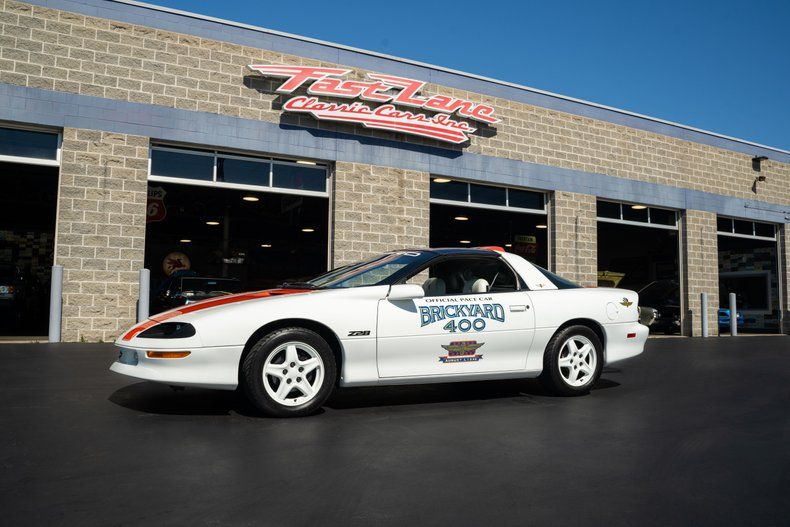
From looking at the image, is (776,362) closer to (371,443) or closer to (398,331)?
(398,331)

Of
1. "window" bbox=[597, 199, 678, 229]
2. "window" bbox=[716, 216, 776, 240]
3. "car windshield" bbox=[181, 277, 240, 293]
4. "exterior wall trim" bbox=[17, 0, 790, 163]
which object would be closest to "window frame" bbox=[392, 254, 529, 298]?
"exterior wall trim" bbox=[17, 0, 790, 163]

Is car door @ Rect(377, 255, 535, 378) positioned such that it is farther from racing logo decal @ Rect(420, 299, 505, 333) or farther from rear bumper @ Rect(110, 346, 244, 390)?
rear bumper @ Rect(110, 346, 244, 390)

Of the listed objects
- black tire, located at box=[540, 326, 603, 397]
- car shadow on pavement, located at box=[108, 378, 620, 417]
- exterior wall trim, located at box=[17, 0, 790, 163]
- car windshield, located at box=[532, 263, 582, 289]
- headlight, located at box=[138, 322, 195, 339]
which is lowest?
car shadow on pavement, located at box=[108, 378, 620, 417]

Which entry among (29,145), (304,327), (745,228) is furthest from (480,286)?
(745,228)

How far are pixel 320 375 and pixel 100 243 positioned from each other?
7685 mm

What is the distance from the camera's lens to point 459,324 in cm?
537

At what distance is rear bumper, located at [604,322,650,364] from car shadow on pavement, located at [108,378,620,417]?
511mm

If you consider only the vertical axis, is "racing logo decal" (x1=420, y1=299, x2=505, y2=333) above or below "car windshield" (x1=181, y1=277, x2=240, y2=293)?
below

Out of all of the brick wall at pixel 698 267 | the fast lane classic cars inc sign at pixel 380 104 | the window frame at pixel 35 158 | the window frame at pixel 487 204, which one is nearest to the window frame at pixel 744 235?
the brick wall at pixel 698 267

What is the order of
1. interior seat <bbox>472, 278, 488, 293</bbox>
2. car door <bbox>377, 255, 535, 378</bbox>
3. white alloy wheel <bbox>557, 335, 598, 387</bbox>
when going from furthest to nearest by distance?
white alloy wheel <bbox>557, 335, 598, 387</bbox>, interior seat <bbox>472, 278, 488, 293</bbox>, car door <bbox>377, 255, 535, 378</bbox>

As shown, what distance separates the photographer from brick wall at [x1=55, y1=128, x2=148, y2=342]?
35.1 ft

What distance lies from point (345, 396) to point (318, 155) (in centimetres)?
781

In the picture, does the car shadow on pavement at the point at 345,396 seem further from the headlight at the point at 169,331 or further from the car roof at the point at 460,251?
the car roof at the point at 460,251

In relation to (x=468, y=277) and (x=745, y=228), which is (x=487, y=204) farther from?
(x=745, y=228)
